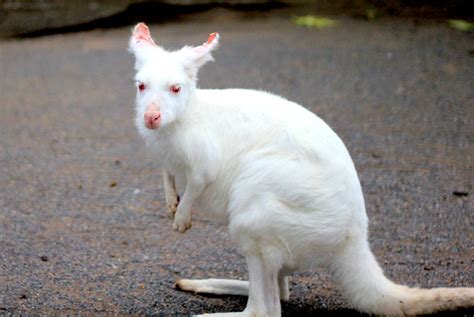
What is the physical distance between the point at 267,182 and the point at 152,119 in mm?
427

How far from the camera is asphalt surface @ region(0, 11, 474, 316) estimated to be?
351cm

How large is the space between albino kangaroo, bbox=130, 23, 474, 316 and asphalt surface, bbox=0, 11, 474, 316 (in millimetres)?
353

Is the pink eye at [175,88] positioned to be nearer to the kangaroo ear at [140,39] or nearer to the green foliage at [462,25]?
the kangaroo ear at [140,39]

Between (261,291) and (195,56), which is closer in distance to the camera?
(261,291)

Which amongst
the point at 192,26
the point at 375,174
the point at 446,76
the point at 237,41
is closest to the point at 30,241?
the point at 375,174

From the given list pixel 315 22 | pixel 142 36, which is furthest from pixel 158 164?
pixel 315 22

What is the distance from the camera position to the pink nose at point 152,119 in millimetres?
2801

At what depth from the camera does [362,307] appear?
114 inches

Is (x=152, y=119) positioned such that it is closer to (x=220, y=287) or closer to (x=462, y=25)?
(x=220, y=287)

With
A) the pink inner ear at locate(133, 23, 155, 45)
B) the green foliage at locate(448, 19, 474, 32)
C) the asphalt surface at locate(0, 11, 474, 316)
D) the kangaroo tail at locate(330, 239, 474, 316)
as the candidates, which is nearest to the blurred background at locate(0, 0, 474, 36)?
the asphalt surface at locate(0, 11, 474, 316)

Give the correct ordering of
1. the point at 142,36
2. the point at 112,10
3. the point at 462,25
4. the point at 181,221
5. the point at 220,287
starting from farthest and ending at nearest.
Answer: the point at 112,10
the point at 462,25
the point at 220,287
the point at 142,36
the point at 181,221

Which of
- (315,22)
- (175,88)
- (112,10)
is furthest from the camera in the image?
(112,10)

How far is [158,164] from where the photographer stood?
5434 millimetres

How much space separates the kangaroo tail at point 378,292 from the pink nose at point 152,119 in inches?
29.3
